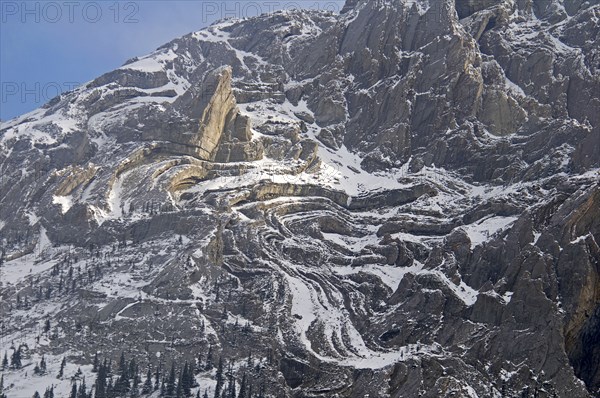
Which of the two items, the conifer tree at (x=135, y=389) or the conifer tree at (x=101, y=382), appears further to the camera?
the conifer tree at (x=135, y=389)

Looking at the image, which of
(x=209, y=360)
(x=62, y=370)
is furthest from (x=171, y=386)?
(x=62, y=370)

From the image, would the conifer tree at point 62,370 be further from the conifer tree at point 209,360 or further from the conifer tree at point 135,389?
the conifer tree at point 209,360

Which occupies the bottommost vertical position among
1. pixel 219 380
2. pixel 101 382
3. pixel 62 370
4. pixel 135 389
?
pixel 219 380

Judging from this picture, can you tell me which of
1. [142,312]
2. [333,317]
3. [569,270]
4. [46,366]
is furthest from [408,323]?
[46,366]

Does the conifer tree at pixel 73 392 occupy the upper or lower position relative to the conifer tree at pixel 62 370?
lower

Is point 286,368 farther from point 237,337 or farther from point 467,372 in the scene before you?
point 467,372

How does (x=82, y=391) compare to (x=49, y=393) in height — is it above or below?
below

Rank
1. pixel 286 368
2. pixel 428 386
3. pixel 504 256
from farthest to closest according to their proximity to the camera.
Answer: pixel 504 256, pixel 286 368, pixel 428 386

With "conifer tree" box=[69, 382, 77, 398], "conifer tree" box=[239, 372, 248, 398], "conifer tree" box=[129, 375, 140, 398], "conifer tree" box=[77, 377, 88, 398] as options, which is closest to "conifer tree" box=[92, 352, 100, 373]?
"conifer tree" box=[77, 377, 88, 398]

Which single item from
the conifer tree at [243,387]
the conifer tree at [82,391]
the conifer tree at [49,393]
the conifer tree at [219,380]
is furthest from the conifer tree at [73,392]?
the conifer tree at [243,387]

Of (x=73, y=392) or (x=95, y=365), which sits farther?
(x=95, y=365)

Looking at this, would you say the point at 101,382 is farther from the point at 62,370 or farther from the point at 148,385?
the point at 62,370
